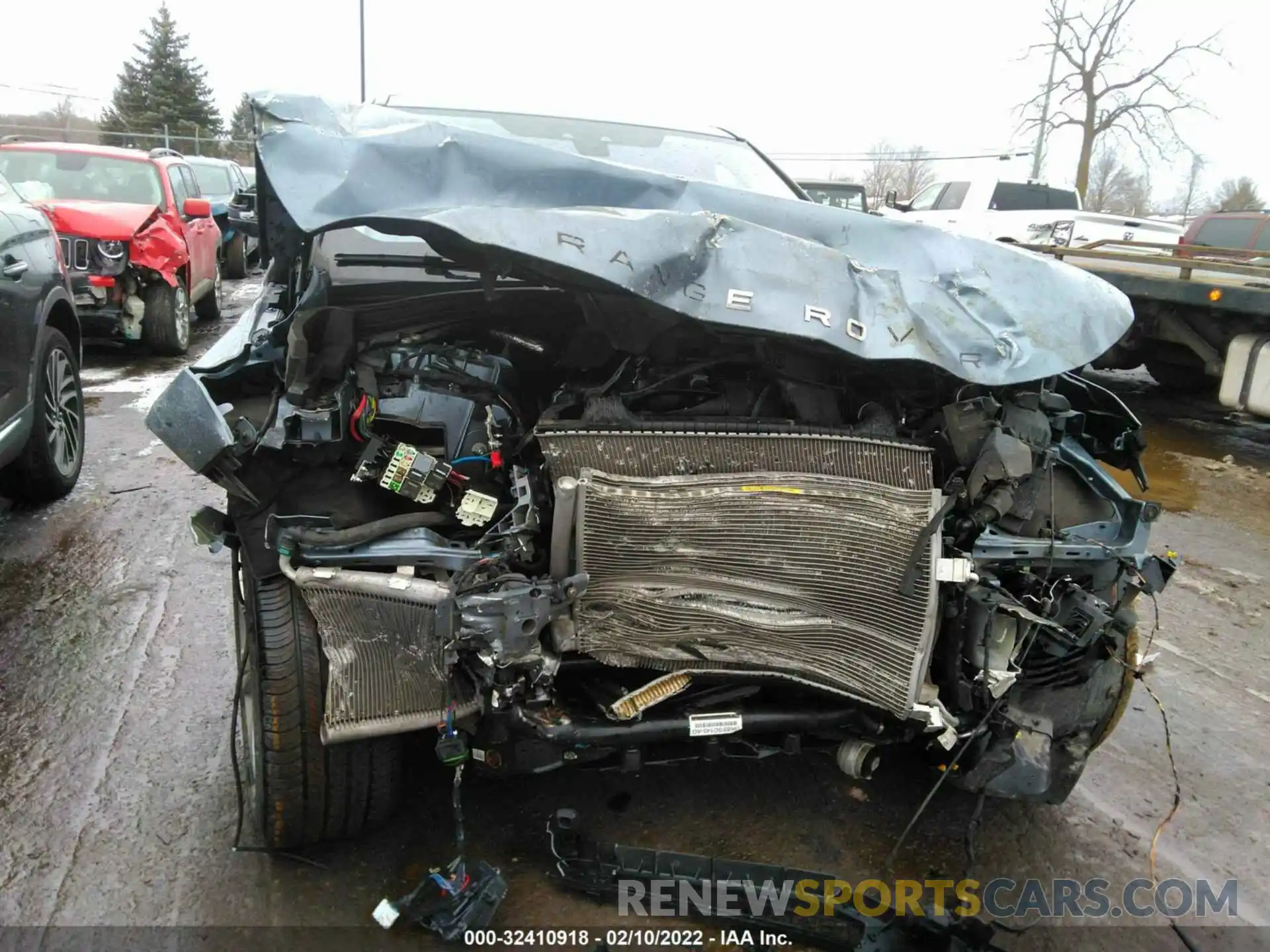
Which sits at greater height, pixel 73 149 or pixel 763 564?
pixel 73 149

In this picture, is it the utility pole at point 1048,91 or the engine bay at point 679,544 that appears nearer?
the engine bay at point 679,544

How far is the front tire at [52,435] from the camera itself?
166 inches

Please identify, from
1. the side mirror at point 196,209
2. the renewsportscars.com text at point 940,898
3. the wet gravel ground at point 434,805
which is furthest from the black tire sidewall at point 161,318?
the renewsportscars.com text at point 940,898

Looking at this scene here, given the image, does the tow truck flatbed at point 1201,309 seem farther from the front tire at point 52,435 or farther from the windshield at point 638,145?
the front tire at point 52,435

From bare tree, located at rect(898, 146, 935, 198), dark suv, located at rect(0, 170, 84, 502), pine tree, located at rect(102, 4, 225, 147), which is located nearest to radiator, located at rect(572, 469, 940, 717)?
dark suv, located at rect(0, 170, 84, 502)

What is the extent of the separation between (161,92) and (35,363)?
33.8 m

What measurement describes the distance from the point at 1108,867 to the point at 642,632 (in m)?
1.51

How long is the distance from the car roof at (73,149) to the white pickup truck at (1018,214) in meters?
8.47

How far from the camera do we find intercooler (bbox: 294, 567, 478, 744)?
1.98m

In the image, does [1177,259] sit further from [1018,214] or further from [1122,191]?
[1122,191]

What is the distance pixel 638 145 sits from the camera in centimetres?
355

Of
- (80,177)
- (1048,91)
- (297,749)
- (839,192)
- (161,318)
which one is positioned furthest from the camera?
(1048,91)

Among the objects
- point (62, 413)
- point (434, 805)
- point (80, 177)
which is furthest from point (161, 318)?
point (434, 805)

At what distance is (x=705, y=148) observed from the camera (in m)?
3.75
